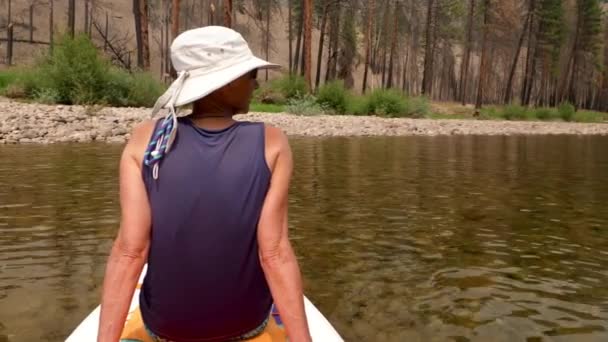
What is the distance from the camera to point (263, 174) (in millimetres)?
1833

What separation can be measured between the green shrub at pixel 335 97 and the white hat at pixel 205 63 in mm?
25943

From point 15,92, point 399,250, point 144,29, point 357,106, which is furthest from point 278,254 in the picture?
point 357,106

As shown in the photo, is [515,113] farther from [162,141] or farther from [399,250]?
[162,141]

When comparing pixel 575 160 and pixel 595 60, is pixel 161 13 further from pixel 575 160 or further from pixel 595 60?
pixel 575 160

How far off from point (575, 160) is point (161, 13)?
2862 inches

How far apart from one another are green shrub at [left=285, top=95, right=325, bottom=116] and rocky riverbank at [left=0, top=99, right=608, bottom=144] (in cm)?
55

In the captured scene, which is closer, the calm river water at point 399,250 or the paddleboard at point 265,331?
the paddleboard at point 265,331

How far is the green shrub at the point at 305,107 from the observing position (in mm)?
24750

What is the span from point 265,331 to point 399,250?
3514 mm

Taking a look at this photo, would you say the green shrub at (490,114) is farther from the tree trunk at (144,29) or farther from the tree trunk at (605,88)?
the tree trunk at (605,88)

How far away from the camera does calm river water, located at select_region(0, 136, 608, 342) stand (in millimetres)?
3730

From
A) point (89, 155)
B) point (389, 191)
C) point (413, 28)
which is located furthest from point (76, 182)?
point (413, 28)

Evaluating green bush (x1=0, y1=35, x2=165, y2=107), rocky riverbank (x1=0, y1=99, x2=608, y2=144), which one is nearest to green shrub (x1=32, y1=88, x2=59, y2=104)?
green bush (x1=0, y1=35, x2=165, y2=107)

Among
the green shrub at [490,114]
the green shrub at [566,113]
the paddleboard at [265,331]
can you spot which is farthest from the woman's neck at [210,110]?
the green shrub at [566,113]
